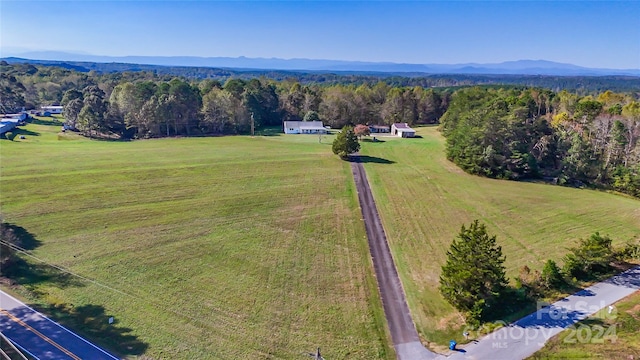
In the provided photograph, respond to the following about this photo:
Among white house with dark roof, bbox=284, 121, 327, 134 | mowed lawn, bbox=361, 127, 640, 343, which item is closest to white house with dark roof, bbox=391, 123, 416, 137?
white house with dark roof, bbox=284, 121, 327, 134

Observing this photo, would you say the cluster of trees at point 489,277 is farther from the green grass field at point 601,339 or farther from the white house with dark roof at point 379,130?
the white house with dark roof at point 379,130

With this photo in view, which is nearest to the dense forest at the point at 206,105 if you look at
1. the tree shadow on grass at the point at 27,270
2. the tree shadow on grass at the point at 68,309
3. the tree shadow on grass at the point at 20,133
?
the tree shadow on grass at the point at 20,133

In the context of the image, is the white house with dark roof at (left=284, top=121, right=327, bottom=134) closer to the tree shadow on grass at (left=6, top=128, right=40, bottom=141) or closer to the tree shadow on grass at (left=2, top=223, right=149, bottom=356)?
the tree shadow on grass at (left=6, top=128, right=40, bottom=141)

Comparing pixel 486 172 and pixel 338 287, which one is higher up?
pixel 486 172

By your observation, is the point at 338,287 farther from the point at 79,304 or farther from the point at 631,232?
the point at 631,232

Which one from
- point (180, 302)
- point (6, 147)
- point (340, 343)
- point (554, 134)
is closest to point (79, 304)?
point (180, 302)
